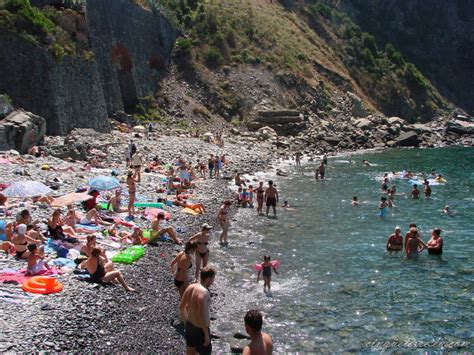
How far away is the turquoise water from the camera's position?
1119cm

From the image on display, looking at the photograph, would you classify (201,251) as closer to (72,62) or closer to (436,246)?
(436,246)

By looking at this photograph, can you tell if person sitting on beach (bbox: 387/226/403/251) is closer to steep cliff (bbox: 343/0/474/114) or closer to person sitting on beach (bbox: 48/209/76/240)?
person sitting on beach (bbox: 48/209/76/240)

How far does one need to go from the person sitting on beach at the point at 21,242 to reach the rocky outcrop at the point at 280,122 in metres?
44.4

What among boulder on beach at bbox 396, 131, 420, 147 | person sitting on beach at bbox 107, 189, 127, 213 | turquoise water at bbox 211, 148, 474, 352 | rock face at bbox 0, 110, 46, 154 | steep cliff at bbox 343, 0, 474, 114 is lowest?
turquoise water at bbox 211, 148, 474, 352

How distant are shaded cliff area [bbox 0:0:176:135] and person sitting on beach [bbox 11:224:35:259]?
21.0m

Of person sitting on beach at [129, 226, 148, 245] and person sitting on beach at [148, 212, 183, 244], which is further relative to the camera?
person sitting on beach at [148, 212, 183, 244]

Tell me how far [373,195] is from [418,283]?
16.2 meters

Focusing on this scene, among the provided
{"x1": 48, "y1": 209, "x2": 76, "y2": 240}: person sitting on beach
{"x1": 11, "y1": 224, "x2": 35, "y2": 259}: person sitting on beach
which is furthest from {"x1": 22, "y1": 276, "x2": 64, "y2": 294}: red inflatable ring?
{"x1": 48, "y1": 209, "x2": 76, "y2": 240}: person sitting on beach

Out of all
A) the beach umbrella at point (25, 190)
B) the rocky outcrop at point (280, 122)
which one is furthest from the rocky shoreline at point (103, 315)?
the rocky outcrop at point (280, 122)

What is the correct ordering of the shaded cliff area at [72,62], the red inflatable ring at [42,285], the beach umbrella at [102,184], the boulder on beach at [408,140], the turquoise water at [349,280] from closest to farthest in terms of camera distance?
the red inflatable ring at [42,285] < the turquoise water at [349,280] < the beach umbrella at [102,184] < the shaded cliff area at [72,62] < the boulder on beach at [408,140]

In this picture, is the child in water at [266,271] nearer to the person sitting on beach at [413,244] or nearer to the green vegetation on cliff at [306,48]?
the person sitting on beach at [413,244]

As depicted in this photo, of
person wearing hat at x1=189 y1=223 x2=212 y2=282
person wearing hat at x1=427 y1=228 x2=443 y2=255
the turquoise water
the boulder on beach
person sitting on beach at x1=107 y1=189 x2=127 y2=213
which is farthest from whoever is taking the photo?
the boulder on beach

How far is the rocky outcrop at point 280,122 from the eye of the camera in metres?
56.2

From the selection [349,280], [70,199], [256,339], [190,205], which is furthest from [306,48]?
[256,339]
